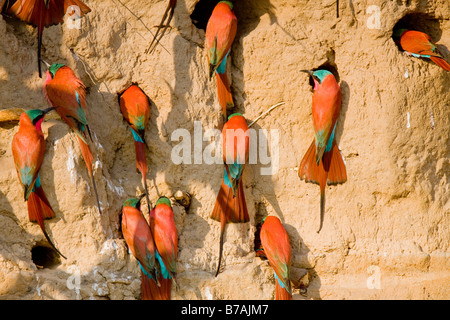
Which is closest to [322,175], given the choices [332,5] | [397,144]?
[397,144]

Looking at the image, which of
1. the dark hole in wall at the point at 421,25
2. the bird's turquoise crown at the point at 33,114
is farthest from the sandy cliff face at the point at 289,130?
the bird's turquoise crown at the point at 33,114

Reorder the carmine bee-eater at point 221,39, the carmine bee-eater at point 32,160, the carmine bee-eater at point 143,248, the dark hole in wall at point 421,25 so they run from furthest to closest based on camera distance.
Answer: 1. the dark hole in wall at point 421,25
2. the carmine bee-eater at point 221,39
3. the carmine bee-eater at point 143,248
4. the carmine bee-eater at point 32,160

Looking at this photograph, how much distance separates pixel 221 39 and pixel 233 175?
732mm

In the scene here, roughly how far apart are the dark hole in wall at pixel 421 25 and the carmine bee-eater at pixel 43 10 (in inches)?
68.3

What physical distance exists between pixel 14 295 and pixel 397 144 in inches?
81.5

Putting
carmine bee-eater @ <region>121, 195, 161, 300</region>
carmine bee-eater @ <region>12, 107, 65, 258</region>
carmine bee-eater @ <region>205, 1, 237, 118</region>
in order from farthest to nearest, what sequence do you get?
carmine bee-eater @ <region>205, 1, 237, 118</region> < carmine bee-eater @ <region>121, 195, 161, 300</region> < carmine bee-eater @ <region>12, 107, 65, 258</region>

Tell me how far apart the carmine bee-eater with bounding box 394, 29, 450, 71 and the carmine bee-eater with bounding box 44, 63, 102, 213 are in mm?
1735

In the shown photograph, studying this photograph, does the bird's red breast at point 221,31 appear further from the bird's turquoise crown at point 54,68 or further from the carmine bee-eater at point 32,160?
the carmine bee-eater at point 32,160

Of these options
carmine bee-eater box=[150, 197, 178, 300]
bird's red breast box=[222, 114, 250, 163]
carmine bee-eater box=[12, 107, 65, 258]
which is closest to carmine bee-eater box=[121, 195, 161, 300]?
carmine bee-eater box=[150, 197, 178, 300]

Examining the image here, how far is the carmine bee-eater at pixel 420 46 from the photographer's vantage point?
11.5 feet

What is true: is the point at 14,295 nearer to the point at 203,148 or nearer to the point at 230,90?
the point at 203,148

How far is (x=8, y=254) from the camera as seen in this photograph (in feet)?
10.5

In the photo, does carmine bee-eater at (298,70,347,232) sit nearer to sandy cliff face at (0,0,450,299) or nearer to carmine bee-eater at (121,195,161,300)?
sandy cliff face at (0,0,450,299)

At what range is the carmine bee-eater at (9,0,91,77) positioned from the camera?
11.5ft
